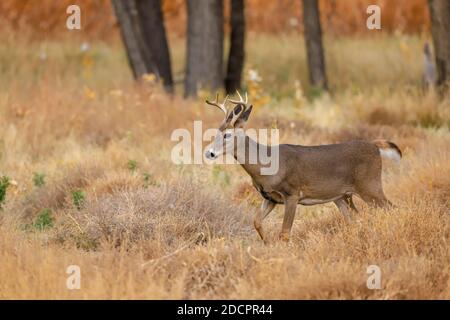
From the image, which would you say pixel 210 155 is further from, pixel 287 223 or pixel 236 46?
pixel 236 46

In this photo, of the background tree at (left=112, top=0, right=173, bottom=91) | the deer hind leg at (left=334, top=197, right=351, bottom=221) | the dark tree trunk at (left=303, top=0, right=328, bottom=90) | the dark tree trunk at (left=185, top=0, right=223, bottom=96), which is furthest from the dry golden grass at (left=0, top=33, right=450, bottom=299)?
the dark tree trunk at (left=185, top=0, right=223, bottom=96)

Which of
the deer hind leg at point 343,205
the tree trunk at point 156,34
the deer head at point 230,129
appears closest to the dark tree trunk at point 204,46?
the tree trunk at point 156,34

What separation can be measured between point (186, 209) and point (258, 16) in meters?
19.9

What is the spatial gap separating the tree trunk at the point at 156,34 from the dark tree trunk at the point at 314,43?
2.45 metres

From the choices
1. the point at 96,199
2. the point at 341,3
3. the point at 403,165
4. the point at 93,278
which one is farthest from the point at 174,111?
the point at 341,3

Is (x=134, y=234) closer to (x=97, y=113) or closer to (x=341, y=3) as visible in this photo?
(x=97, y=113)

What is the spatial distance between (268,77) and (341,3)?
25.8ft

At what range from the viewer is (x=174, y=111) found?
42.5 feet

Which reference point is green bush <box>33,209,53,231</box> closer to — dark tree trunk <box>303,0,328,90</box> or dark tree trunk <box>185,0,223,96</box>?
dark tree trunk <box>185,0,223,96</box>

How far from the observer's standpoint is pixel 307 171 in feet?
27.9

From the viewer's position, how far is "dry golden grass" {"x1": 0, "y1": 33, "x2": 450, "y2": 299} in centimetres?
666

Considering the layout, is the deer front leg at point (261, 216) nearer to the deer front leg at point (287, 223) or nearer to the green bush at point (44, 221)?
the deer front leg at point (287, 223)

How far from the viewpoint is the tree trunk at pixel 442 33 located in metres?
14.3
